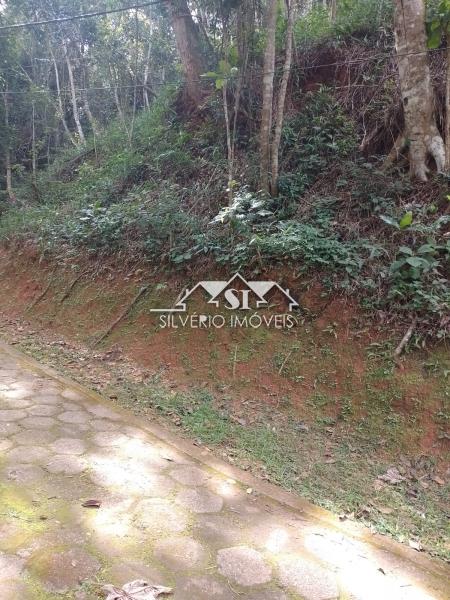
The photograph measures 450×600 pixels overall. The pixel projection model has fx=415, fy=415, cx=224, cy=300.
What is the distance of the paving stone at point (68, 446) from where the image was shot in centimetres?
314

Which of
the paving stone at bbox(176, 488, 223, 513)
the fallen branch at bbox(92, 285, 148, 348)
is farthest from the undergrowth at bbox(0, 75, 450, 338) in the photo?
the paving stone at bbox(176, 488, 223, 513)

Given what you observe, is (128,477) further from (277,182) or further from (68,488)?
(277,182)

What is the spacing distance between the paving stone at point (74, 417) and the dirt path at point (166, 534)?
0.28 metres

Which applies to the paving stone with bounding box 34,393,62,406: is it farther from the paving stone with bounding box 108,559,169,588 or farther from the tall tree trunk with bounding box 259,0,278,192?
the tall tree trunk with bounding box 259,0,278,192

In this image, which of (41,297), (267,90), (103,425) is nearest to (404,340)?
(103,425)

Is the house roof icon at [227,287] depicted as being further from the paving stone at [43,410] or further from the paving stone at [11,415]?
the paving stone at [11,415]

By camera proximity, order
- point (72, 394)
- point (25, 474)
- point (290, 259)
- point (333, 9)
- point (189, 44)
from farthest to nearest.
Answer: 1. point (189, 44)
2. point (333, 9)
3. point (290, 259)
4. point (72, 394)
5. point (25, 474)

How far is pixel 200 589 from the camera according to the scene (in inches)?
77.1

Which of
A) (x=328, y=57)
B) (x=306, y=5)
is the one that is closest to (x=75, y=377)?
(x=328, y=57)

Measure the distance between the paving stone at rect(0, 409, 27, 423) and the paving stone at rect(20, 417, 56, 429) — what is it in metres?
0.09

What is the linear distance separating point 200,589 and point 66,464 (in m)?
1.43

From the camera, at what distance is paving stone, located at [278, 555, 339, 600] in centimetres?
200

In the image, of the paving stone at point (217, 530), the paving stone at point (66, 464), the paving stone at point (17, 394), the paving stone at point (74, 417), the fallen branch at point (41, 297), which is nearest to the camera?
the paving stone at point (217, 530)

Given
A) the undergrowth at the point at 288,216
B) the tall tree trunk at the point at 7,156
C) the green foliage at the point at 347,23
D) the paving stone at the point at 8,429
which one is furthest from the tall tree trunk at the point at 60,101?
the paving stone at the point at 8,429
